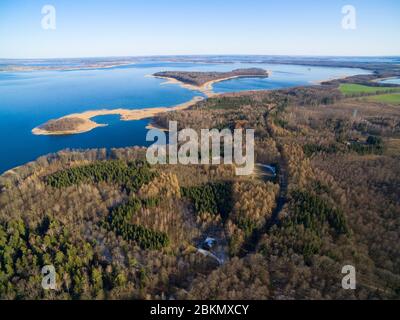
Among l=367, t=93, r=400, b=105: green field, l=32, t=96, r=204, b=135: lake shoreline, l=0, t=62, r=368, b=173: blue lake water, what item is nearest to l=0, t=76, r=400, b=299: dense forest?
l=0, t=62, r=368, b=173: blue lake water

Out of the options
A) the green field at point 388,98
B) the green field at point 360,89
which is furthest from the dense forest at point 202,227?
the green field at point 360,89

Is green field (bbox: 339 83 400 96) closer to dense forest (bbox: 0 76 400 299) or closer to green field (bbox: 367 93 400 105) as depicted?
green field (bbox: 367 93 400 105)

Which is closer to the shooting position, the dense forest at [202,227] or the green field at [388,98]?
the dense forest at [202,227]

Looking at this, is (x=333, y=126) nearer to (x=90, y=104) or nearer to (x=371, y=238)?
(x=371, y=238)

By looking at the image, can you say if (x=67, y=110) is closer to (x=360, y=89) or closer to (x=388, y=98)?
(x=388, y=98)

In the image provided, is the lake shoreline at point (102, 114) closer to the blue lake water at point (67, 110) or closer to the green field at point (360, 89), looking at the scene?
A: the blue lake water at point (67, 110)
